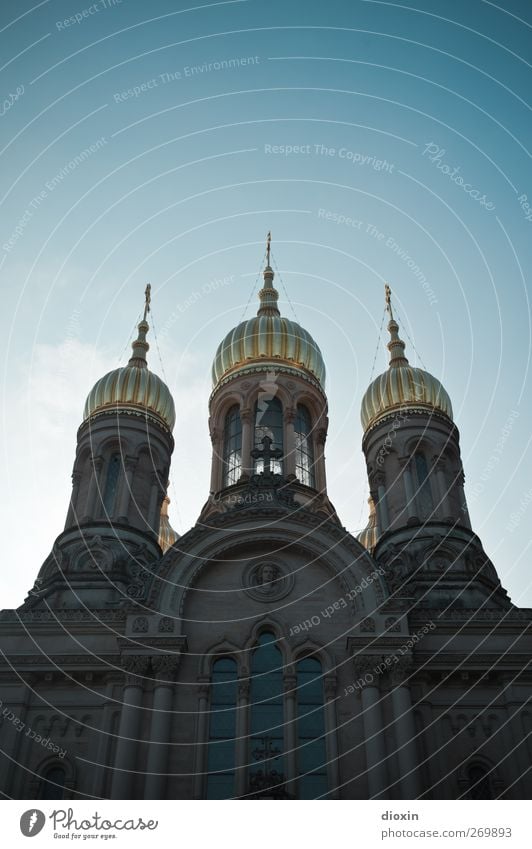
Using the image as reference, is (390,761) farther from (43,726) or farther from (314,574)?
(43,726)

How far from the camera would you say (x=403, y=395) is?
32094 mm

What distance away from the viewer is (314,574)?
909 inches

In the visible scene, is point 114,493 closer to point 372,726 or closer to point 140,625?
point 140,625

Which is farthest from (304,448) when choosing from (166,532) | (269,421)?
(166,532)

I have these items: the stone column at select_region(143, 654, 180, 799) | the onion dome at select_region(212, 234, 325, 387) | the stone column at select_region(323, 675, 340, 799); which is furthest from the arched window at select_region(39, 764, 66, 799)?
the onion dome at select_region(212, 234, 325, 387)

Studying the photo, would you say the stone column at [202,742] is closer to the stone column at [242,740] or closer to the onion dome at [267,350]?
the stone column at [242,740]

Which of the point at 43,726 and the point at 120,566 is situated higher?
the point at 120,566

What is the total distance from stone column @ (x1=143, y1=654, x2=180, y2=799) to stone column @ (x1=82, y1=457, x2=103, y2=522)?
852cm

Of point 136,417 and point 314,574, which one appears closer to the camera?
point 314,574

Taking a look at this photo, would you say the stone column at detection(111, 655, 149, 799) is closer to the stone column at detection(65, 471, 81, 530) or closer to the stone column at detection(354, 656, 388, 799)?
the stone column at detection(354, 656, 388, 799)
